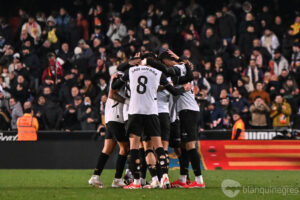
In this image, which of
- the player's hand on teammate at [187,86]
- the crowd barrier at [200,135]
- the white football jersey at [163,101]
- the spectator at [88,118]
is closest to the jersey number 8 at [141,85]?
the white football jersey at [163,101]

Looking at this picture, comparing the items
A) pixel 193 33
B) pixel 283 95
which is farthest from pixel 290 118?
pixel 193 33

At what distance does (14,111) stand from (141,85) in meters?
10.9

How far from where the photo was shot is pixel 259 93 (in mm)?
21828

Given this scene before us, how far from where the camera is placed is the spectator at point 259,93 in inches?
854

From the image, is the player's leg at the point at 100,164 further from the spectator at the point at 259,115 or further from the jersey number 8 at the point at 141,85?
the spectator at the point at 259,115

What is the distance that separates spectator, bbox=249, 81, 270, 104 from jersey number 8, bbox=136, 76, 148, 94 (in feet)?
33.7

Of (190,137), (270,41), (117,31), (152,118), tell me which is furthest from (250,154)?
(117,31)

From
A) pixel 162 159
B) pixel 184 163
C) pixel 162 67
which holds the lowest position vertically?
pixel 184 163

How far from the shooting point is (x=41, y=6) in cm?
2800

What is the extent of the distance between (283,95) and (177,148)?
9525 millimetres

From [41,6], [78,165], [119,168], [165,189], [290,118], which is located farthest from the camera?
[41,6]

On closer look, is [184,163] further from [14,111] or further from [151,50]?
[14,111]

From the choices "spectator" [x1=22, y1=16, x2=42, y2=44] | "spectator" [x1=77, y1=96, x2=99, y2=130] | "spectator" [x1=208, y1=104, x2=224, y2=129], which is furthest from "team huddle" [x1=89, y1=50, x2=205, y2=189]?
"spectator" [x1=22, y1=16, x2=42, y2=44]

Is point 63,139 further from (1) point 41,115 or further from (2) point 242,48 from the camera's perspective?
(2) point 242,48
